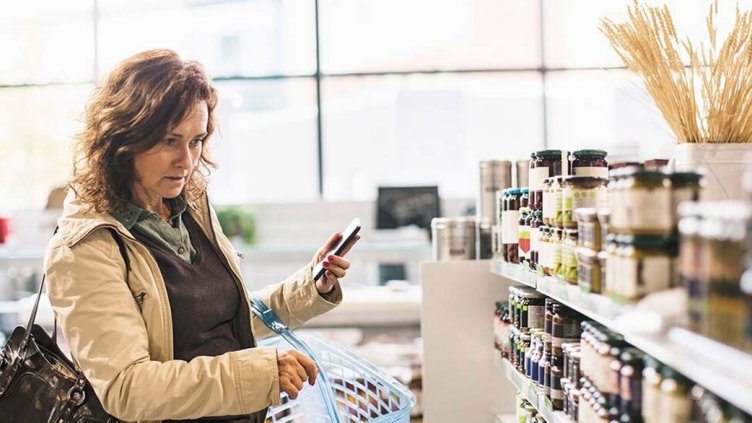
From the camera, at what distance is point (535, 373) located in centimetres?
261

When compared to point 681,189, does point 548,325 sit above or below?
below

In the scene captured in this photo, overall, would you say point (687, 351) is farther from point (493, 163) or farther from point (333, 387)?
point (493, 163)

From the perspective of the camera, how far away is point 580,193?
2.02 metres

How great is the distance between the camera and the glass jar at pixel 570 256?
204 centimetres

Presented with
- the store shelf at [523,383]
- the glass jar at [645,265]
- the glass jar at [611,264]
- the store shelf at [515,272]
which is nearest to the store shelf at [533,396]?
the store shelf at [523,383]

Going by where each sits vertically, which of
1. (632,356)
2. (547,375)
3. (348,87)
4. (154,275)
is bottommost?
(547,375)

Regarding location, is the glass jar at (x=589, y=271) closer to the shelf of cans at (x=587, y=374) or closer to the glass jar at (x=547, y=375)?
the shelf of cans at (x=587, y=374)

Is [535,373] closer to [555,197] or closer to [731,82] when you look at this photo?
[555,197]

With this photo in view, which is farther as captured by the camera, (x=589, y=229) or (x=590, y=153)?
(x=590, y=153)

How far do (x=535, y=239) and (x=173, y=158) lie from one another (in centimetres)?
101

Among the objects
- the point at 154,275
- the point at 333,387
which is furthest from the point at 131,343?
the point at 333,387

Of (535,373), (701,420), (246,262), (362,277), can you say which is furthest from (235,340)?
(362,277)

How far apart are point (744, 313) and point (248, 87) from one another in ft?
20.2

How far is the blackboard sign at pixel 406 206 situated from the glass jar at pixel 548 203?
358 centimetres
